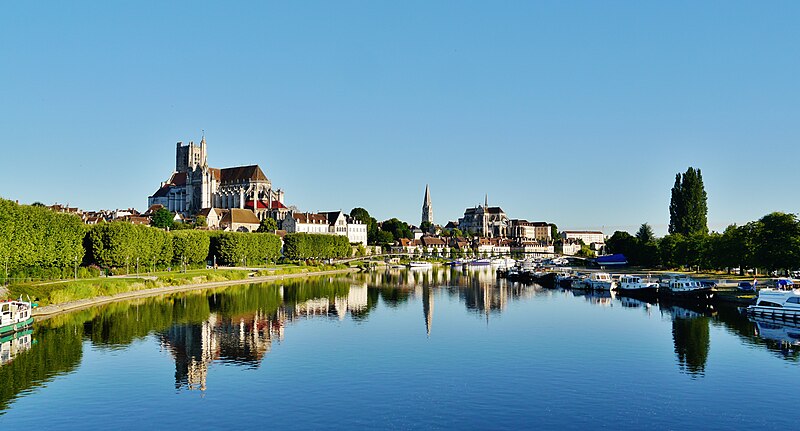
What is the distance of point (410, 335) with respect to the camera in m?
45.7

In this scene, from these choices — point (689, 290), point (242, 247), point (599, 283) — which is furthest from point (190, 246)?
point (689, 290)

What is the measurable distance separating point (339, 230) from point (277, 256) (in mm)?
65996

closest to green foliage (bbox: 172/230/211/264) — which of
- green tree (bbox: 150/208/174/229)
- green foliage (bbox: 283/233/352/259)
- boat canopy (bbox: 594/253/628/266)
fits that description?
green foliage (bbox: 283/233/352/259)

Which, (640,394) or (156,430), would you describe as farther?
(640,394)

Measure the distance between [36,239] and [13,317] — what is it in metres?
25.7

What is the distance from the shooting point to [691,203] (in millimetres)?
124438

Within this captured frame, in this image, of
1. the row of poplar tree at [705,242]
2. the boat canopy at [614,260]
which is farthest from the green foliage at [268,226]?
the row of poplar tree at [705,242]

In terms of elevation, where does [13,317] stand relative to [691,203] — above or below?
below

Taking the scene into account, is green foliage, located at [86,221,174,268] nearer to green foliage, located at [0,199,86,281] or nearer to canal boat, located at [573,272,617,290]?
green foliage, located at [0,199,86,281]

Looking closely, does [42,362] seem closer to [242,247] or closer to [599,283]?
[599,283]

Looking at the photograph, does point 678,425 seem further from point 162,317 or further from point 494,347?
point 162,317

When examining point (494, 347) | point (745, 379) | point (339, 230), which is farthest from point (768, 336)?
point (339, 230)

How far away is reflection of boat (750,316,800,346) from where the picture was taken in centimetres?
4241

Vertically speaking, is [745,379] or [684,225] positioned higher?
[684,225]
